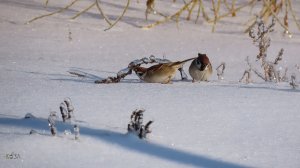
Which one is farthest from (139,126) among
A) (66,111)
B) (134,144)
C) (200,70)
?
(200,70)

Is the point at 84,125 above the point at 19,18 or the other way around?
the other way around

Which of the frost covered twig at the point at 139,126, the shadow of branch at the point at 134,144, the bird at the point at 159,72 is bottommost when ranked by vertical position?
the shadow of branch at the point at 134,144

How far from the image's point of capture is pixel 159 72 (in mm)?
4695

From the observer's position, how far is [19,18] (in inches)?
327

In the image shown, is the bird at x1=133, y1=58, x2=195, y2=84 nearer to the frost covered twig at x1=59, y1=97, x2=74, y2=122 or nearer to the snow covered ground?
the snow covered ground

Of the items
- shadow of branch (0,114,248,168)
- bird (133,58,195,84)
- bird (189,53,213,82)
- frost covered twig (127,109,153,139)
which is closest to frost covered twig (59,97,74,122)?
shadow of branch (0,114,248,168)

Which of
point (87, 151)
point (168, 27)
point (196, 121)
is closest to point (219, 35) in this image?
point (168, 27)

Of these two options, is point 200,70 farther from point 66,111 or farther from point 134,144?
point 134,144

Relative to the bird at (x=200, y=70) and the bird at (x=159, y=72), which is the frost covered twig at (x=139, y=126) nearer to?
the bird at (x=159, y=72)

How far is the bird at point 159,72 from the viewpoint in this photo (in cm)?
471

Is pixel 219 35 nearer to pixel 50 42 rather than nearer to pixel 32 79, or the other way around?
pixel 50 42

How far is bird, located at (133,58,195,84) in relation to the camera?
15.4ft

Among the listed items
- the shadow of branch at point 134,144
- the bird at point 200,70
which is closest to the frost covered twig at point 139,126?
the shadow of branch at point 134,144

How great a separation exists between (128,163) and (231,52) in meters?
4.50
